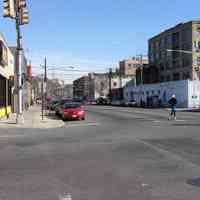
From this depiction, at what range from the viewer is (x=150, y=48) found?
405 ft

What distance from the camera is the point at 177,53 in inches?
4033

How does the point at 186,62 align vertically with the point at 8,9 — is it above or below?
above

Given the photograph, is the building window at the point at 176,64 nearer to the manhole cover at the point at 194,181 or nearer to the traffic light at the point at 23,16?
the traffic light at the point at 23,16

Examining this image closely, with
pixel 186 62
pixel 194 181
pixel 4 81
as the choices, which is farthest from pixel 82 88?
pixel 194 181

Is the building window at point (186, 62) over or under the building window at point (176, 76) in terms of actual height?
over

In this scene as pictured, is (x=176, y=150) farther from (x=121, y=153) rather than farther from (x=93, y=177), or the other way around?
(x=93, y=177)

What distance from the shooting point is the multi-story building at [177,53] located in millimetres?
95062

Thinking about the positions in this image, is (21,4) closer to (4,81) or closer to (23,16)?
(23,16)

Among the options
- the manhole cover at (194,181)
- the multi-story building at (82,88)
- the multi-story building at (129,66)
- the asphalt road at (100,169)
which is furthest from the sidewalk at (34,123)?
the multi-story building at (82,88)

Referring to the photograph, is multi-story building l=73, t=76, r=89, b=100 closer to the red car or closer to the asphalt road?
the red car

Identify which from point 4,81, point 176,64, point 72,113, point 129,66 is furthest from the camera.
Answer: point 129,66

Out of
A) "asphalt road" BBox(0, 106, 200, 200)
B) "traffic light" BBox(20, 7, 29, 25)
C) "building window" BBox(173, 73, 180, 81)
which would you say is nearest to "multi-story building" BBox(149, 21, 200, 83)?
"building window" BBox(173, 73, 180, 81)

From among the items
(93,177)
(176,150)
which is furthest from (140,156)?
(93,177)

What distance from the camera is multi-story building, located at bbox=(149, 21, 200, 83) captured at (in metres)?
95.1
